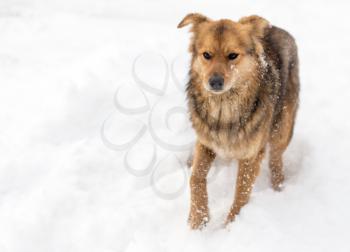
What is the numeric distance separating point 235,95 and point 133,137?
1631 mm

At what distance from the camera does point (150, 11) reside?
699 cm

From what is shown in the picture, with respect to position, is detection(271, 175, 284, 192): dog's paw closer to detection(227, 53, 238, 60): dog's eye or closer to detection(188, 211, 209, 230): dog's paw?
detection(188, 211, 209, 230): dog's paw

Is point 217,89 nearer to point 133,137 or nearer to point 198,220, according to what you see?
point 198,220

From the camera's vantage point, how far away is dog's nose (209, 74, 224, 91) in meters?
3.36

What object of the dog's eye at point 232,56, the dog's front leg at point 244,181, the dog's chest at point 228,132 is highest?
the dog's eye at point 232,56

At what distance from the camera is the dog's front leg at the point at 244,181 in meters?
3.96

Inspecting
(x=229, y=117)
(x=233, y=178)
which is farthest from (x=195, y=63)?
(x=233, y=178)

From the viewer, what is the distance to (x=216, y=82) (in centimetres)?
337

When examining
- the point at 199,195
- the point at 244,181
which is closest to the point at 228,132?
the point at 244,181

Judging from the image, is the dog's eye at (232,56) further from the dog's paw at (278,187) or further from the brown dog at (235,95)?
the dog's paw at (278,187)

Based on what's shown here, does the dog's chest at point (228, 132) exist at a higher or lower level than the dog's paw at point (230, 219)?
higher

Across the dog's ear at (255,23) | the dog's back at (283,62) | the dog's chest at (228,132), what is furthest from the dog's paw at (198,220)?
the dog's ear at (255,23)

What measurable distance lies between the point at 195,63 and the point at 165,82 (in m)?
2.04

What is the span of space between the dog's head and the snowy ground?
1.21m
